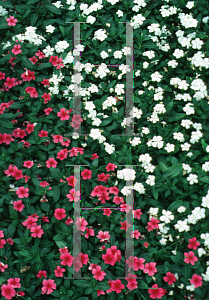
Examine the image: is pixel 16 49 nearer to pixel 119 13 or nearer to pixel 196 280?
pixel 119 13

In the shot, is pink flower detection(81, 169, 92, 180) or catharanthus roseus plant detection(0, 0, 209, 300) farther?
pink flower detection(81, 169, 92, 180)

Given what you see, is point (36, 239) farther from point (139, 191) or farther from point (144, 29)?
point (144, 29)

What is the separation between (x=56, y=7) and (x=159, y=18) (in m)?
1.01

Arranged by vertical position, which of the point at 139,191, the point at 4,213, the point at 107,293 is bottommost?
the point at 107,293

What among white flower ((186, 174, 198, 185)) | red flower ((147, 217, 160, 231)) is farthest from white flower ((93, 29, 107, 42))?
red flower ((147, 217, 160, 231))

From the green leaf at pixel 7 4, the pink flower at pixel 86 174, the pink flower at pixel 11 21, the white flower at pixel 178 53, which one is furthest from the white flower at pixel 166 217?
the green leaf at pixel 7 4

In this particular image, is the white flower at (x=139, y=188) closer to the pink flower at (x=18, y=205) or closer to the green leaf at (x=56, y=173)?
the green leaf at (x=56, y=173)

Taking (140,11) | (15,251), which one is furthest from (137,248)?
(140,11)

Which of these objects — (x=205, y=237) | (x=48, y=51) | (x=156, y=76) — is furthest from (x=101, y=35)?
(x=205, y=237)

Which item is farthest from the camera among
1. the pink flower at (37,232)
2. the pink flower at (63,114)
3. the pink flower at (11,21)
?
the pink flower at (11,21)

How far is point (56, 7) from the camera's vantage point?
2688 millimetres

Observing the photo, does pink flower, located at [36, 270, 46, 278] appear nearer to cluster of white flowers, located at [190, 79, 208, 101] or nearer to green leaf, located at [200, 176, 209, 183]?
green leaf, located at [200, 176, 209, 183]

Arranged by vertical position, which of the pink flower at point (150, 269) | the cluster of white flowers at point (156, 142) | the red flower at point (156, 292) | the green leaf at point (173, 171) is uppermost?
the cluster of white flowers at point (156, 142)

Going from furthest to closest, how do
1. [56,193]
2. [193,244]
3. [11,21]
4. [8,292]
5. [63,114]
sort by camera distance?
[11,21] → [63,114] → [56,193] → [193,244] → [8,292]
